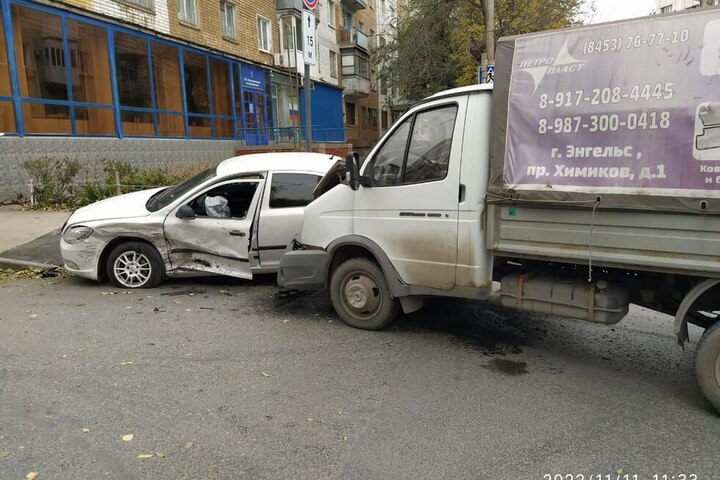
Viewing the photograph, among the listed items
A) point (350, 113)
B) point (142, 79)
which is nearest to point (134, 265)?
point (142, 79)

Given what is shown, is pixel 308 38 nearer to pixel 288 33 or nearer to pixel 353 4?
pixel 288 33

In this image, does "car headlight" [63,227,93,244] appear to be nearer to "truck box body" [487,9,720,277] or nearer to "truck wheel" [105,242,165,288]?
"truck wheel" [105,242,165,288]

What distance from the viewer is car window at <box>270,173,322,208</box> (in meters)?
6.67

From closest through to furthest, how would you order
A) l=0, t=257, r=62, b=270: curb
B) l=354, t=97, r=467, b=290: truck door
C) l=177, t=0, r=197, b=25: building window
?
l=354, t=97, r=467, b=290: truck door < l=0, t=257, r=62, b=270: curb < l=177, t=0, r=197, b=25: building window

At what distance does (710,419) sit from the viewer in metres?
3.49

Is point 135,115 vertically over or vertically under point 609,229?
over

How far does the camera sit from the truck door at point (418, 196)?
450 cm

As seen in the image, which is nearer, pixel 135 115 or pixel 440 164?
pixel 440 164

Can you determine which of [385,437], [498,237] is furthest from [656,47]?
[385,437]

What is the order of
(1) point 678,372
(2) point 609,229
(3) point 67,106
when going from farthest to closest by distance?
(3) point 67,106, (1) point 678,372, (2) point 609,229

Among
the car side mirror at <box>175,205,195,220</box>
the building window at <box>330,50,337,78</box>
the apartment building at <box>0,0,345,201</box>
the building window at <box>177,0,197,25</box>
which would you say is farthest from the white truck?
the building window at <box>330,50,337,78</box>

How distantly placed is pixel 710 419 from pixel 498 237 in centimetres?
186

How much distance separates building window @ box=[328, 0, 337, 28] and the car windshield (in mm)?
30059

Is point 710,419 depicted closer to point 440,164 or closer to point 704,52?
point 704,52
